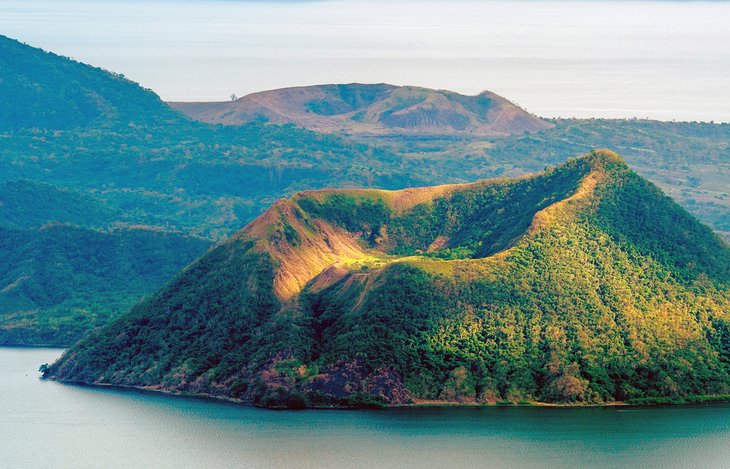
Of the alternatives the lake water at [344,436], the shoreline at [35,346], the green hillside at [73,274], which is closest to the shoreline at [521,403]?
the lake water at [344,436]

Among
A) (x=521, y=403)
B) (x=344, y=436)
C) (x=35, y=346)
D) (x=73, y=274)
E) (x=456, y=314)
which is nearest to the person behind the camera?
(x=344, y=436)

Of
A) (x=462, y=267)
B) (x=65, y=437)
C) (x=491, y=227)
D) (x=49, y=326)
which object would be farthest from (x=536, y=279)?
(x=49, y=326)

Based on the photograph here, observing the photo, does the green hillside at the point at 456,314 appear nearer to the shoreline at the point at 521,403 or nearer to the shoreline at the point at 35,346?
the shoreline at the point at 521,403

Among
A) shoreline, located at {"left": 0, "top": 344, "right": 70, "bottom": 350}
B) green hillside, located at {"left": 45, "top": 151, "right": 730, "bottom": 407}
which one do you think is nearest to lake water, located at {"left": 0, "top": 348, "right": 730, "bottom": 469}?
green hillside, located at {"left": 45, "top": 151, "right": 730, "bottom": 407}

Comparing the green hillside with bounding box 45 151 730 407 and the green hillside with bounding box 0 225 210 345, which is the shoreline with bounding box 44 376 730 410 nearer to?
the green hillside with bounding box 45 151 730 407

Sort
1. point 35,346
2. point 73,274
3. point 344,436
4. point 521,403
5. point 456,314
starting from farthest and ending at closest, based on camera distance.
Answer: point 73,274, point 35,346, point 456,314, point 521,403, point 344,436

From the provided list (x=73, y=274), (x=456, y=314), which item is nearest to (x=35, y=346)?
(x=73, y=274)

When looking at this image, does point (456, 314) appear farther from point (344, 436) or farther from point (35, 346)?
point (35, 346)
